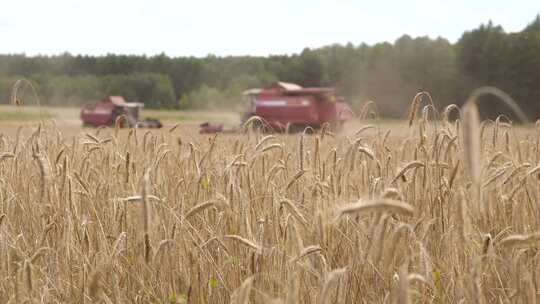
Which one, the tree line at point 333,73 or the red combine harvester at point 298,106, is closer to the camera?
the red combine harvester at point 298,106

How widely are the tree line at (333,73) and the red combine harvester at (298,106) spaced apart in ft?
32.1

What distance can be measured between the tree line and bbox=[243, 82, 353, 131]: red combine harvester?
386 inches

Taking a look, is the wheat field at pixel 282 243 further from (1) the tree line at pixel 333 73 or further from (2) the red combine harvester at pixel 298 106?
(1) the tree line at pixel 333 73

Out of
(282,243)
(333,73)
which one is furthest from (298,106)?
(333,73)

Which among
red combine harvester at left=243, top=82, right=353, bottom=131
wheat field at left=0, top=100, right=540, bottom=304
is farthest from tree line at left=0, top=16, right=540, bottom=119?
wheat field at left=0, top=100, right=540, bottom=304

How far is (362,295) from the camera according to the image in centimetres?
210

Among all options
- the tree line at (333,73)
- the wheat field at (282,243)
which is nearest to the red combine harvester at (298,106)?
the tree line at (333,73)

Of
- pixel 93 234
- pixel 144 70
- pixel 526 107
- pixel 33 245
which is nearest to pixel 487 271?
pixel 93 234

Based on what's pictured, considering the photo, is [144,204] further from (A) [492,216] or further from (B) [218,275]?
(A) [492,216]

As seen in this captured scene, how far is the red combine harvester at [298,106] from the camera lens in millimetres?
22453

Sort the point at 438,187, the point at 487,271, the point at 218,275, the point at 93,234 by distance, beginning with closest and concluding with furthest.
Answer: the point at 218,275
the point at 487,271
the point at 438,187
the point at 93,234

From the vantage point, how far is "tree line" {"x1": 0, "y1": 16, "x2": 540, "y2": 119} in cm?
3347

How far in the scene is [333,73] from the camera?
4669 centimetres

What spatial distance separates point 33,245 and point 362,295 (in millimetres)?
1549
